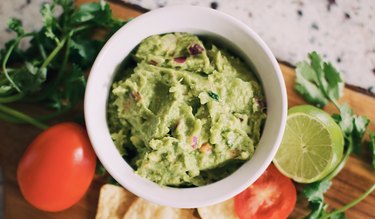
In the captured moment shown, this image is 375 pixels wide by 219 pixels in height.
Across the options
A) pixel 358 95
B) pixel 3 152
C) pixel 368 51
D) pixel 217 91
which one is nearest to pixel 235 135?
pixel 217 91

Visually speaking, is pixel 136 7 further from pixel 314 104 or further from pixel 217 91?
pixel 314 104

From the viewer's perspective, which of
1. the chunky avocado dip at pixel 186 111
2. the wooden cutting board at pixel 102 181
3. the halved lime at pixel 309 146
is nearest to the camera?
the chunky avocado dip at pixel 186 111

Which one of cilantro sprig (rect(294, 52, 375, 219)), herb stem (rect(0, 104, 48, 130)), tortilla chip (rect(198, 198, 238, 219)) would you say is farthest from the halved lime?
herb stem (rect(0, 104, 48, 130))

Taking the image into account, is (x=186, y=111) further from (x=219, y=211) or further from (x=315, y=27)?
(x=315, y=27)

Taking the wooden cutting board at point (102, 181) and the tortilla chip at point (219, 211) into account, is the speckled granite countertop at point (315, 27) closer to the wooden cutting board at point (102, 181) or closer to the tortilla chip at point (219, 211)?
the wooden cutting board at point (102, 181)

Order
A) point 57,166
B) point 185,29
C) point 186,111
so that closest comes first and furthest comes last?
point 186,111 < point 185,29 < point 57,166

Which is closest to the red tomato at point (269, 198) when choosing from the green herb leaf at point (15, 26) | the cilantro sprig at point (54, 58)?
the cilantro sprig at point (54, 58)

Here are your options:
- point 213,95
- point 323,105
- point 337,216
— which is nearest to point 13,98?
point 213,95
